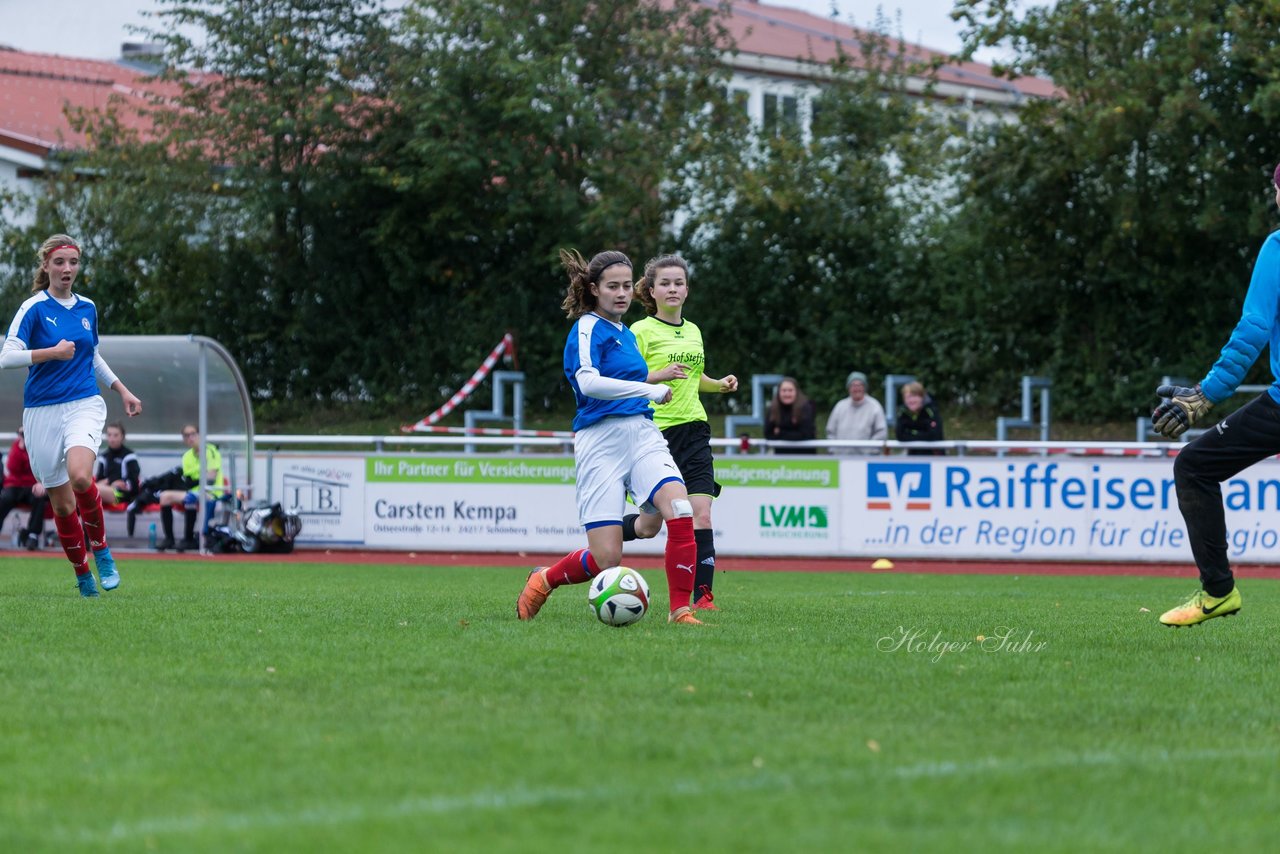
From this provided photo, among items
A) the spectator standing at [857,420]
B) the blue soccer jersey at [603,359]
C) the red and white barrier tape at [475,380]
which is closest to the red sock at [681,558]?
the blue soccer jersey at [603,359]

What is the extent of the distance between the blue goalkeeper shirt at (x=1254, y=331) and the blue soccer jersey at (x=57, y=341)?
6297 millimetres

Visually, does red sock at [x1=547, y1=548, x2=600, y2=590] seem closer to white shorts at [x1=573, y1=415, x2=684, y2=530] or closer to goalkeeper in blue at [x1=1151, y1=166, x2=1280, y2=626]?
white shorts at [x1=573, y1=415, x2=684, y2=530]

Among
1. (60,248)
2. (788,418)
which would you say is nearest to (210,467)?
(788,418)

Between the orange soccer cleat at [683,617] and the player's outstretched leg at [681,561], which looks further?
the orange soccer cleat at [683,617]

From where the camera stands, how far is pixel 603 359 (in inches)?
328

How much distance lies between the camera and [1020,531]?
17.7 metres

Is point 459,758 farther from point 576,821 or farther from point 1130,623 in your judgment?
point 1130,623

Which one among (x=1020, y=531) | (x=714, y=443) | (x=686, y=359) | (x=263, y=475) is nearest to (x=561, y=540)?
(x=714, y=443)

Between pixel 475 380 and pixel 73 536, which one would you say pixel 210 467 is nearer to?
pixel 475 380

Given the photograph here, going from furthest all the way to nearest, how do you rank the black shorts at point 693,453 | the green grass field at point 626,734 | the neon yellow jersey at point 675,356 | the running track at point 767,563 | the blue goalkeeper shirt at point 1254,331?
the running track at point 767,563
the black shorts at point 693,453
the neon yellow jersey at point 675,356
the blue goalkeeper shirt at point 1254,331
the green grass field at point 626,734

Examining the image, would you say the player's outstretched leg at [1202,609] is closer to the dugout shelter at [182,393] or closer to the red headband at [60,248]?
the red headband at [60,248]

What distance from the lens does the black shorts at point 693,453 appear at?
9781mm

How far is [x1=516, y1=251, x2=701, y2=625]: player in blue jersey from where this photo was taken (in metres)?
8.28

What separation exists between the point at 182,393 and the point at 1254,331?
1470cm
